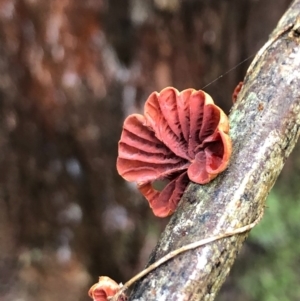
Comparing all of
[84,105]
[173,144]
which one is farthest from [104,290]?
[84,105]

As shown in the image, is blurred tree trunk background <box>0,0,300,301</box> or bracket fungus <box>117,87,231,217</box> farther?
blurred tree trunk background <box>0,0,300,301</box>

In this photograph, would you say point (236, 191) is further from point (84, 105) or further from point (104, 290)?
point (84, 105)

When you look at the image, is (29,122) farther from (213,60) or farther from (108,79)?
(213,60)

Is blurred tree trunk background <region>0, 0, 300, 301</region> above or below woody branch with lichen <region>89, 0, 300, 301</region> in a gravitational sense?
below

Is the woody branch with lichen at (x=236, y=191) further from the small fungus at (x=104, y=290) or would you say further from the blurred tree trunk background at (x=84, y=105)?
the blurred tree trunk background at (x=84, y=105)

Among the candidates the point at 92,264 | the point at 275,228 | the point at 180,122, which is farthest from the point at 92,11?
the point at 275,228

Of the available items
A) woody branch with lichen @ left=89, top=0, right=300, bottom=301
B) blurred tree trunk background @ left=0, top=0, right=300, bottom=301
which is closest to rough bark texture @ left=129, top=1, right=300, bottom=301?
woody branch with lichen @ left=89, top=0, right=300, bottom=301

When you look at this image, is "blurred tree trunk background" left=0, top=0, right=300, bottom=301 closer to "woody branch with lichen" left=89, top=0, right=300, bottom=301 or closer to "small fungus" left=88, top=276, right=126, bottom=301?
"woody branch with lichen" left=89, top=0, right=300, bottom=301
